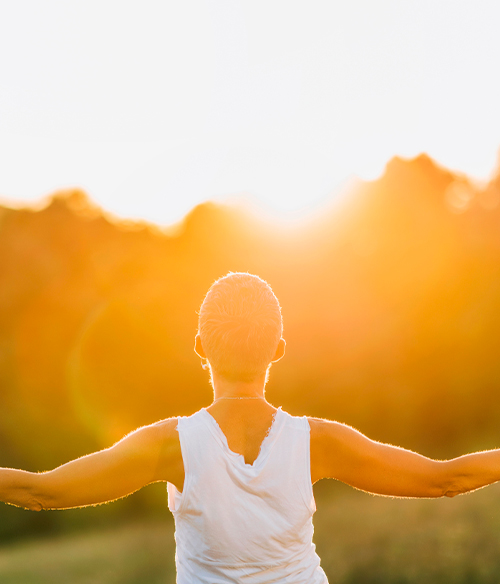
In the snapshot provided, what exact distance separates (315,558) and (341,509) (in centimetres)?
1484

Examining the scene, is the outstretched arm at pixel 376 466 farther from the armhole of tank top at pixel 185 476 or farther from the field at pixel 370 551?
the field at pixel 370 551

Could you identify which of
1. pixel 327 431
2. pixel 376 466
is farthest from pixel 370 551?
pixel 327 431

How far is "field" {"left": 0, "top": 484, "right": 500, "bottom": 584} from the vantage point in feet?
39.5

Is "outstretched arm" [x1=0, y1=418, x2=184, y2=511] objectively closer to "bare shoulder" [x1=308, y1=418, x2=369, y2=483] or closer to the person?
the person

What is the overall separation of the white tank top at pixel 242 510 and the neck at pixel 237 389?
0.15 m

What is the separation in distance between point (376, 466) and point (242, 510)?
0.52 meters

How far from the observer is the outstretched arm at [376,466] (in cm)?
226

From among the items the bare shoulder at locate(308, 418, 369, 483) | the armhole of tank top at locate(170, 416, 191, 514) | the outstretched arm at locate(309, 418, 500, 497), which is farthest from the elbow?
the armhole of tank top at locate(170, 416, 191, 514)

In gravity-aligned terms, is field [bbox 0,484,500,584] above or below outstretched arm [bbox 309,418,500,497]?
above

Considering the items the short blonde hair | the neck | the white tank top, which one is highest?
the short blonde hair

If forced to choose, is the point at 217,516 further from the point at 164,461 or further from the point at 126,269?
the point at 126,269

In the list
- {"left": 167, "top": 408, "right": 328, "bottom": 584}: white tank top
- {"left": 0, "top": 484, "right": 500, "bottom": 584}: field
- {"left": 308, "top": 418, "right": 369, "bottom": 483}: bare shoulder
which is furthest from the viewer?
{"left": 0, "top": 484, "right": 500, "bottom": 584}: field

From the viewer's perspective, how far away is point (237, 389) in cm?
231

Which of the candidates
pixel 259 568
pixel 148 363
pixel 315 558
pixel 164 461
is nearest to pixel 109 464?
pixel 164 461
